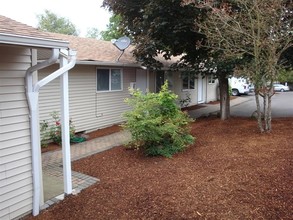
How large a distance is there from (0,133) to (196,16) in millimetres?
7303

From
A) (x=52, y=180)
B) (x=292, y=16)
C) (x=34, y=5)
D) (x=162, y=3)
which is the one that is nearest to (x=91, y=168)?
(x=52, y=180)

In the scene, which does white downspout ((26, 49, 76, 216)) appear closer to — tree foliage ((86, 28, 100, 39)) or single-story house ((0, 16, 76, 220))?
single-story house ((0, 16, 76, 220))

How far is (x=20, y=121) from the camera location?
385cm

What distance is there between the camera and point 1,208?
145 inches

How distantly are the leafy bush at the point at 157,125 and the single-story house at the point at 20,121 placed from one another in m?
2.69

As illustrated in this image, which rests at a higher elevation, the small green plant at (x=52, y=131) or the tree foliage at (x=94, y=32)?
the tree foliage at (x=94, y=32)

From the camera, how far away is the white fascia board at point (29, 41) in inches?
121

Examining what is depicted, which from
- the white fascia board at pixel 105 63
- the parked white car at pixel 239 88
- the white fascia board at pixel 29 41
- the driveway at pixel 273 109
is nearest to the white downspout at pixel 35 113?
the white fascia board at pixel 29 41

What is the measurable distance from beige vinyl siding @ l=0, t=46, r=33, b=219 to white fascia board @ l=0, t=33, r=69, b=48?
18.9 inches

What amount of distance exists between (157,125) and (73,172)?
7.16 feet

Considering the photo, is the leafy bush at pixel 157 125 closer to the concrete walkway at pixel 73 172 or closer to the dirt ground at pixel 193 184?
the dirt ground at pixel 193 184

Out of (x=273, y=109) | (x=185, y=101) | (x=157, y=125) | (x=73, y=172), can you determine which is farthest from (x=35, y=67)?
(x=273, y=109)

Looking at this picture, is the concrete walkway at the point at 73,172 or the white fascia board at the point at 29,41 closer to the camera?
the white fascia board at the point at 29,41

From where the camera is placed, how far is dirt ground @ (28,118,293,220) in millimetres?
3828
